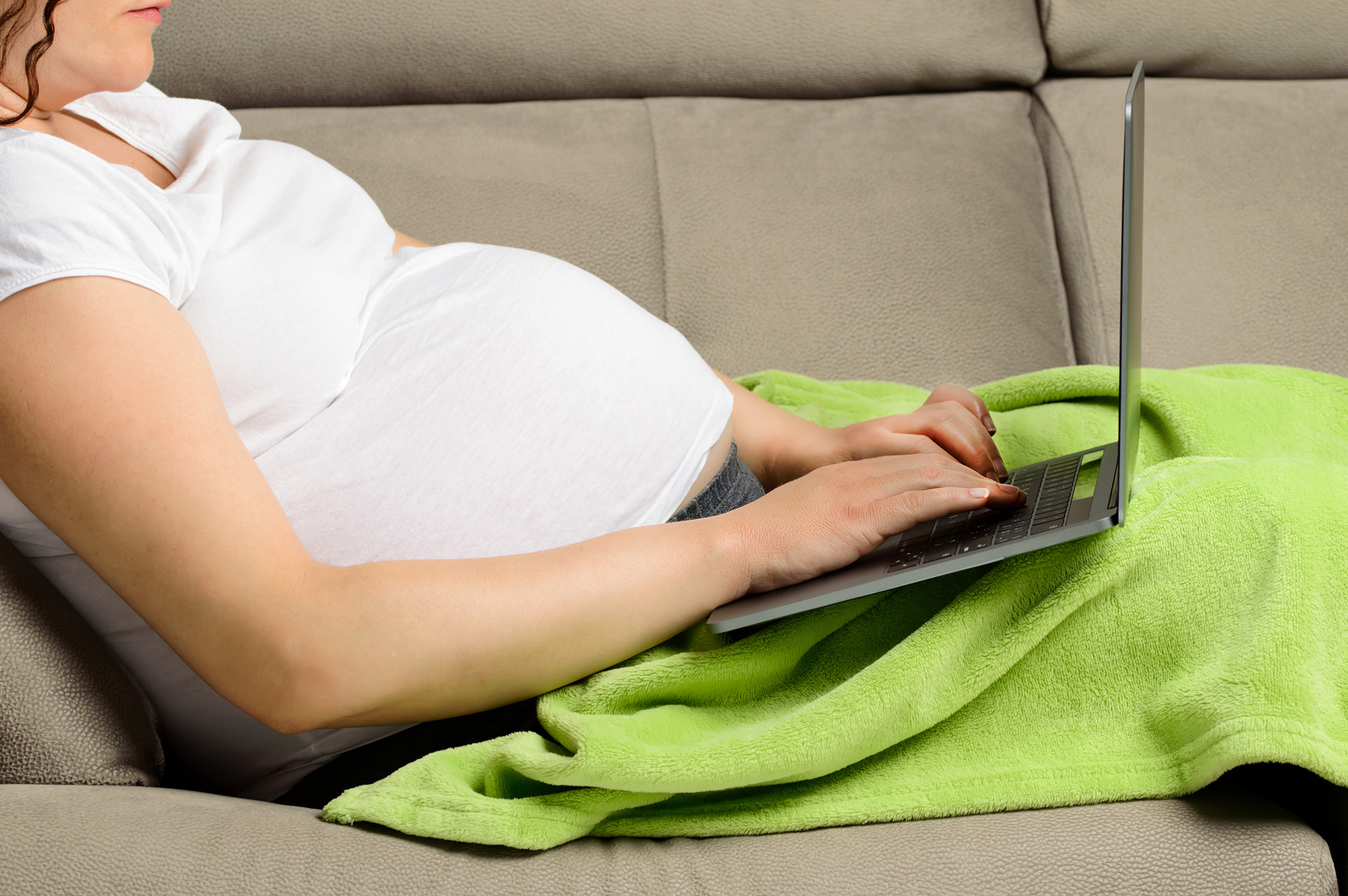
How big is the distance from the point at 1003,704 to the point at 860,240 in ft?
2.51

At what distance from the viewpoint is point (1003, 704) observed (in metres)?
0.63

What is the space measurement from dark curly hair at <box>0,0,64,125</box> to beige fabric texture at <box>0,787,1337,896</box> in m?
0.44

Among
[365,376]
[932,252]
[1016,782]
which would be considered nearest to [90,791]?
[365,376]

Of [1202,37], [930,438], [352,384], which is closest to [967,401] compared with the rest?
[930,438]

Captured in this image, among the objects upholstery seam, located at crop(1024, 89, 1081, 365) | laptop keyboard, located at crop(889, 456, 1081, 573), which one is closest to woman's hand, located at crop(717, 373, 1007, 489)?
laptop keyboard, located at crop(889, 456, 1081, 573)

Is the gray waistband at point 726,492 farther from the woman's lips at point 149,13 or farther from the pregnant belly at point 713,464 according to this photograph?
the woman's lips at point 149,13

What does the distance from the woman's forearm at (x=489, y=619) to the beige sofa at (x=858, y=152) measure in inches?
22.7

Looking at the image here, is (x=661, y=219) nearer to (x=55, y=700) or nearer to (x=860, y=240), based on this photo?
(x=860, y=240)

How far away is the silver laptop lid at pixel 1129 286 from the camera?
1.77ft

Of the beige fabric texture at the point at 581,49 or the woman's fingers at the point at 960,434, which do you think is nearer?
the woman's fingers at the point at 960,434

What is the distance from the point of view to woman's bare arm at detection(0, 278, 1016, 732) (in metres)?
0.54

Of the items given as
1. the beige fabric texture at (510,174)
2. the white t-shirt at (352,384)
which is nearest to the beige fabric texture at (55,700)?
the white t-shirt at (352,384)

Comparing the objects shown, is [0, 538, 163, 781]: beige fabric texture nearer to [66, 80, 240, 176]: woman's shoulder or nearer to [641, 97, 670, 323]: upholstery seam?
[66, 80, 240, 176]: woman's shoulder

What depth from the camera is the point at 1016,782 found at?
599 mm
